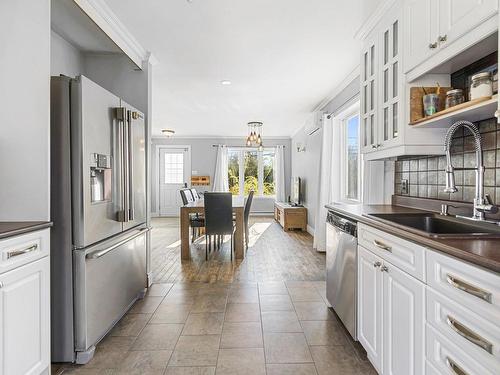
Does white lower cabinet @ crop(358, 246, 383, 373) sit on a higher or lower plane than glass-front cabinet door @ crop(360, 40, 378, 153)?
lower

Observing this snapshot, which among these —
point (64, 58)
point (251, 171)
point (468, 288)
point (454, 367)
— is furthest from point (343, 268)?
point (251, 171)

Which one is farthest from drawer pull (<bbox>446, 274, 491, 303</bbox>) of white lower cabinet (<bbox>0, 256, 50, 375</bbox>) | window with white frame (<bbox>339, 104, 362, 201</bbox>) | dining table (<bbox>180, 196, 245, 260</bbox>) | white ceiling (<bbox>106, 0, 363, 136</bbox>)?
dining table (<bbox>180, 196, 245, 260</bbox>)

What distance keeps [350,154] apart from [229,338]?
3329 millimetres

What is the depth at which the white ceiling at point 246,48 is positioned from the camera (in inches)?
96.0

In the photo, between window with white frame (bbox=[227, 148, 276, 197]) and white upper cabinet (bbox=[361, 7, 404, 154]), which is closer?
white upper cabinet (bbox=[361, 7, 404, 154])

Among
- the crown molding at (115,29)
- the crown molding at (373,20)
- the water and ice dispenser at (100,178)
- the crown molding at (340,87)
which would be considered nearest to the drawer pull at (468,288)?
the crown molding at (373,20)

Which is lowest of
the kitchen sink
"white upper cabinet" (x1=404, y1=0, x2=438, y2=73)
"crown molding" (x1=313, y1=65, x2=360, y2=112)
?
the kitchen sink

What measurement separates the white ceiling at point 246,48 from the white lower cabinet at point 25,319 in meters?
2.00

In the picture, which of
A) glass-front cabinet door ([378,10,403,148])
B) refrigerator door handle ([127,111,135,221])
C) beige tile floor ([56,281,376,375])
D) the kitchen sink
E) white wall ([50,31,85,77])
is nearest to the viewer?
the kitchen sink

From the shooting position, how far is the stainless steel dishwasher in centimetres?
214

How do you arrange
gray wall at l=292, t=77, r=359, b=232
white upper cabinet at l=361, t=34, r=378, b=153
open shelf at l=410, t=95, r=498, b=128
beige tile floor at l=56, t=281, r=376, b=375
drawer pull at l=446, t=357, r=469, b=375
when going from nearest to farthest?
drawer pull at l=446, t=357, r=469, b=375 < open shelf at l=410, t=95, r=498, b=128 < beige tile floor at l=56, t=281, r=376, b=375 < white upper cabinet at l=361, t=34, r=378, b=153 < gray wall at l=292, t=77, r=359, b=232

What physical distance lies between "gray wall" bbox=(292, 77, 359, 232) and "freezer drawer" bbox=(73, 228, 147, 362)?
10.3 feet

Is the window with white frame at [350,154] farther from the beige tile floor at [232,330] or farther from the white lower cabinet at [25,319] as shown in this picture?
the white lower cabinet at [25,319]

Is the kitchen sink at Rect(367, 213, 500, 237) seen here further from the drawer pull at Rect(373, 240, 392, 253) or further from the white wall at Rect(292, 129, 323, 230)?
the white wall at Rect(292, 129, 323, 230)
